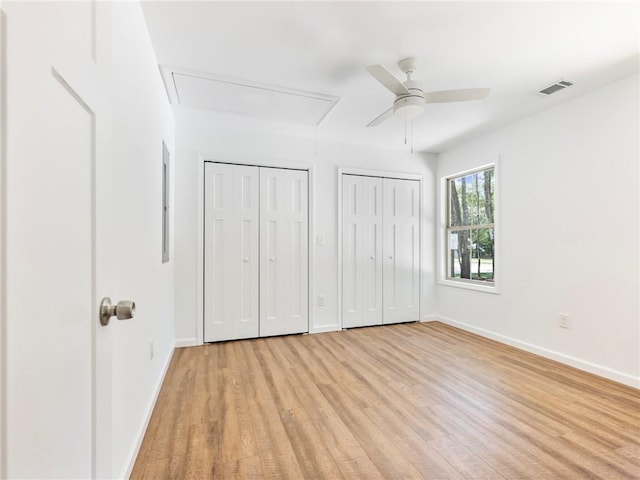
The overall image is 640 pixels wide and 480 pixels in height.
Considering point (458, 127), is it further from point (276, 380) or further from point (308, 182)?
point (276, 380)

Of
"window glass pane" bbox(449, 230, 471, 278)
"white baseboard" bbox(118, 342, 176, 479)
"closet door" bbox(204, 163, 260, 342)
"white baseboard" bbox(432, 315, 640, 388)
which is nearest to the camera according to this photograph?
"white baseboard" bbox(118, 342, 176, 479)

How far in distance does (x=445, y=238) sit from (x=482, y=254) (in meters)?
0.65

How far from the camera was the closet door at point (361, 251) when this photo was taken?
4.02 m

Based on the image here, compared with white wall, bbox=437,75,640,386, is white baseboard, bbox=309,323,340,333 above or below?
below

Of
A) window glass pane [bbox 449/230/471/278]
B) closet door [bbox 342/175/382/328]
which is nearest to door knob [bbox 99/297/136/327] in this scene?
closet door [bbox 342/175/382/328]

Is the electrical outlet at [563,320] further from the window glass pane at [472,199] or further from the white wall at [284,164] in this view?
the white wall at [284,164]

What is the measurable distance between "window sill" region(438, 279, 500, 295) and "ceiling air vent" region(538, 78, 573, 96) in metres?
2.06

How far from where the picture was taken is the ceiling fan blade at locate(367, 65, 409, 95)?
199 centimetres

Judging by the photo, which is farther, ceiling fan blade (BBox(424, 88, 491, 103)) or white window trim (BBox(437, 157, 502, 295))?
white window trim (BBox(437, 157, 502, 295))

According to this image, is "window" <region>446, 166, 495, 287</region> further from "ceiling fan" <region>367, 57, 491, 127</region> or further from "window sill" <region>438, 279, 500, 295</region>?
"ceiling fan" <region>367, 57, 491, 127</region>

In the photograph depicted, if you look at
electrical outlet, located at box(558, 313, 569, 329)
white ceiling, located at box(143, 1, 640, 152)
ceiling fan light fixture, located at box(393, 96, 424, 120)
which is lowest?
electrical outlet, located at box(558, 313, 569, 329)

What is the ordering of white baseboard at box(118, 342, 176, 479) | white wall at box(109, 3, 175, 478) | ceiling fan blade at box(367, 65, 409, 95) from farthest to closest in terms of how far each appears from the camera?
1. ceiling fan blade at box(367, 65, 409, 95)
2. white baseboard at box(118, 342, 176, 479)
3. white wall at box(109, 3, 175, 478)

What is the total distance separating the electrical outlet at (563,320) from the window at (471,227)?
901 millimetres

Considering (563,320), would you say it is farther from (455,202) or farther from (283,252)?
(283,252)
